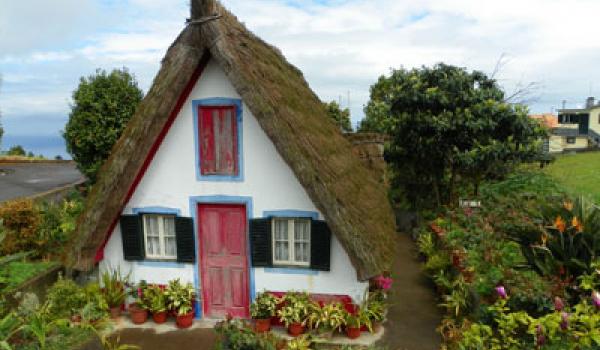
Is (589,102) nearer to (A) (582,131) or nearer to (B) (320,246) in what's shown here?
(A) (582,131)

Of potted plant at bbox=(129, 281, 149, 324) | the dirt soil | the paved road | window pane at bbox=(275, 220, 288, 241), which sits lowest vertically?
the dirt soil

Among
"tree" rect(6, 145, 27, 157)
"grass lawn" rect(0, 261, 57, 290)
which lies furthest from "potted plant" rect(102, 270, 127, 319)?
"tree" rect(6, 145, 27, 157)

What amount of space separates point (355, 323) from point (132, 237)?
4462 millimetres

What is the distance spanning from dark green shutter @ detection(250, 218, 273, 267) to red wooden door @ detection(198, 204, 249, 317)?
0.22m

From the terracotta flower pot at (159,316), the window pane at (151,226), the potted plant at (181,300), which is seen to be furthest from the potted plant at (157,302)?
the window pane at (151,226)

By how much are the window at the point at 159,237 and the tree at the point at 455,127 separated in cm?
768

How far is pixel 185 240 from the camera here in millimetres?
6930

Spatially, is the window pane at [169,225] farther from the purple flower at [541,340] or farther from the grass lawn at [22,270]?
the purple flower at [541,340]

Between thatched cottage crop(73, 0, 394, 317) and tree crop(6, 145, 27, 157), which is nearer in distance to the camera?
thatched cottage crop(73, 0, 394, 317)

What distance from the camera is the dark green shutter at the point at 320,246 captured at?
6.50m

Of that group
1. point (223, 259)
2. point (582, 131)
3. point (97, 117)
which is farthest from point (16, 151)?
point (582, 131)

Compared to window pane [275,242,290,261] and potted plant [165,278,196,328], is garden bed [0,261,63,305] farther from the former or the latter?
window pane [275,242,290,261]

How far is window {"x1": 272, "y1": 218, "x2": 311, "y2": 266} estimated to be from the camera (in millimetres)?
6801

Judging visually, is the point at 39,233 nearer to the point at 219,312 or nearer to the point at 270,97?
the point at 219,312
